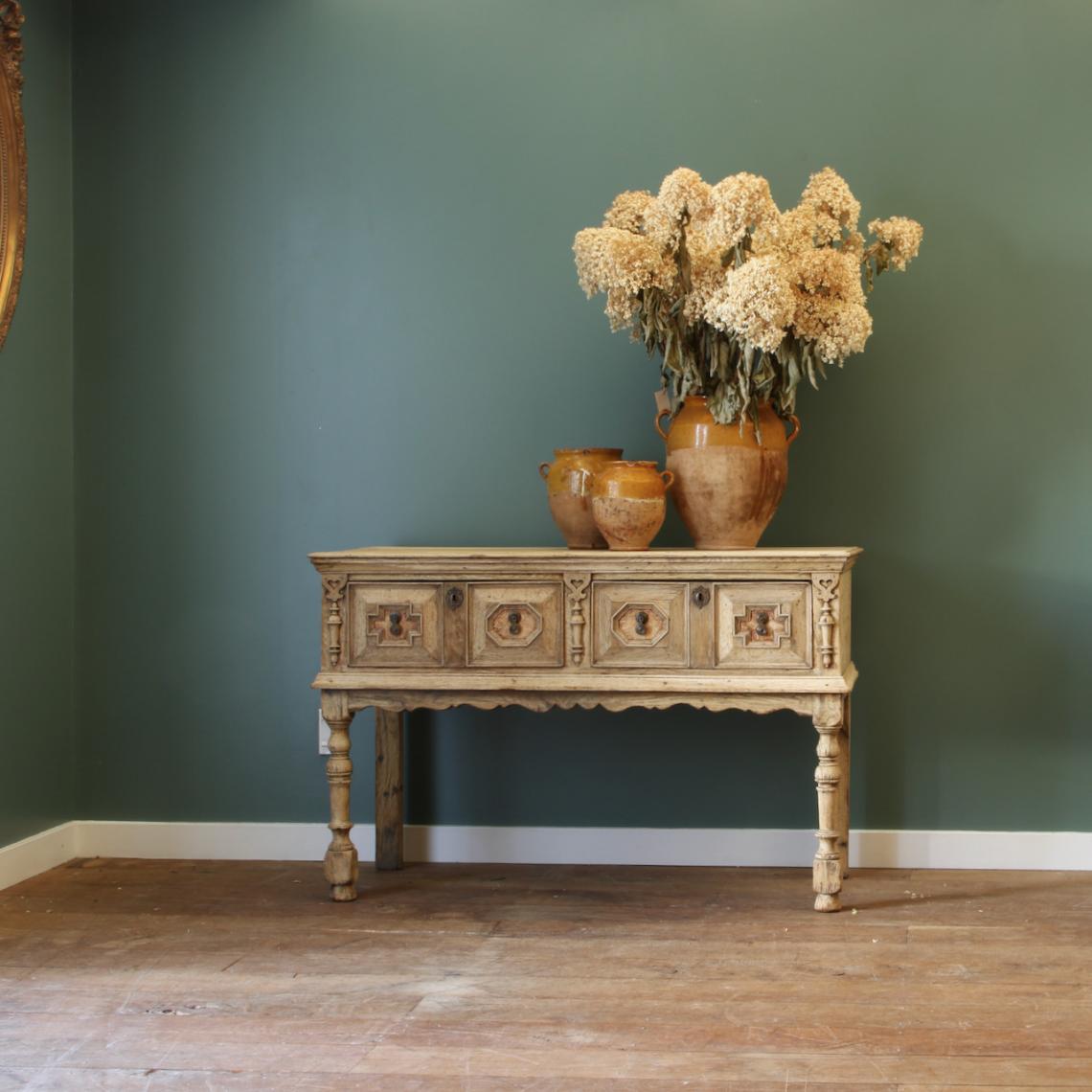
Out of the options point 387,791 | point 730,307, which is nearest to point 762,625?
point 730,307

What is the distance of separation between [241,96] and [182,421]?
2.72ft

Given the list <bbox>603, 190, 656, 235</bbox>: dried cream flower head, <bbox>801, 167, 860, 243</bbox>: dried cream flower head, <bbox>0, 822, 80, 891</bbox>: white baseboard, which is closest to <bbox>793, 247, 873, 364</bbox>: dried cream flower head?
<bbox>801, 167, 860, 243</bbox>: dried cream flower head

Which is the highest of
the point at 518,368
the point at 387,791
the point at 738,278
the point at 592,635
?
the point at 738,278

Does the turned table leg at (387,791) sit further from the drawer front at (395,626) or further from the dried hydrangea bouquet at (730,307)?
the dried hydrangea bouquet at (730,307)

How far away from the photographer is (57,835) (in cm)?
346

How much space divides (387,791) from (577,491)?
34.4 inches

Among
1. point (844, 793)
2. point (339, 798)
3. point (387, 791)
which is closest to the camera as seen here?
point (339, 798)

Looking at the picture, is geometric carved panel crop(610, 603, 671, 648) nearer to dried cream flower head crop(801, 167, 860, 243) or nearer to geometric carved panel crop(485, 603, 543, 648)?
geometric carved panel crop(485, 603, 543, 648)

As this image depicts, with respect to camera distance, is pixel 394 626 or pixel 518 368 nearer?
pixel 394 626

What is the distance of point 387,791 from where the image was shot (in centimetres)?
335

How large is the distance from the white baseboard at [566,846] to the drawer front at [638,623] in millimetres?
665

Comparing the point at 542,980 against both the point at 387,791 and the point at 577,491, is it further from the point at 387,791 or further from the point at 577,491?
the point at 577,491

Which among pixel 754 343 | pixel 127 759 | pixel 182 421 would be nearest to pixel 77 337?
pixel 182 421

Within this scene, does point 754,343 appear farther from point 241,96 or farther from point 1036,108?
point 241,96
